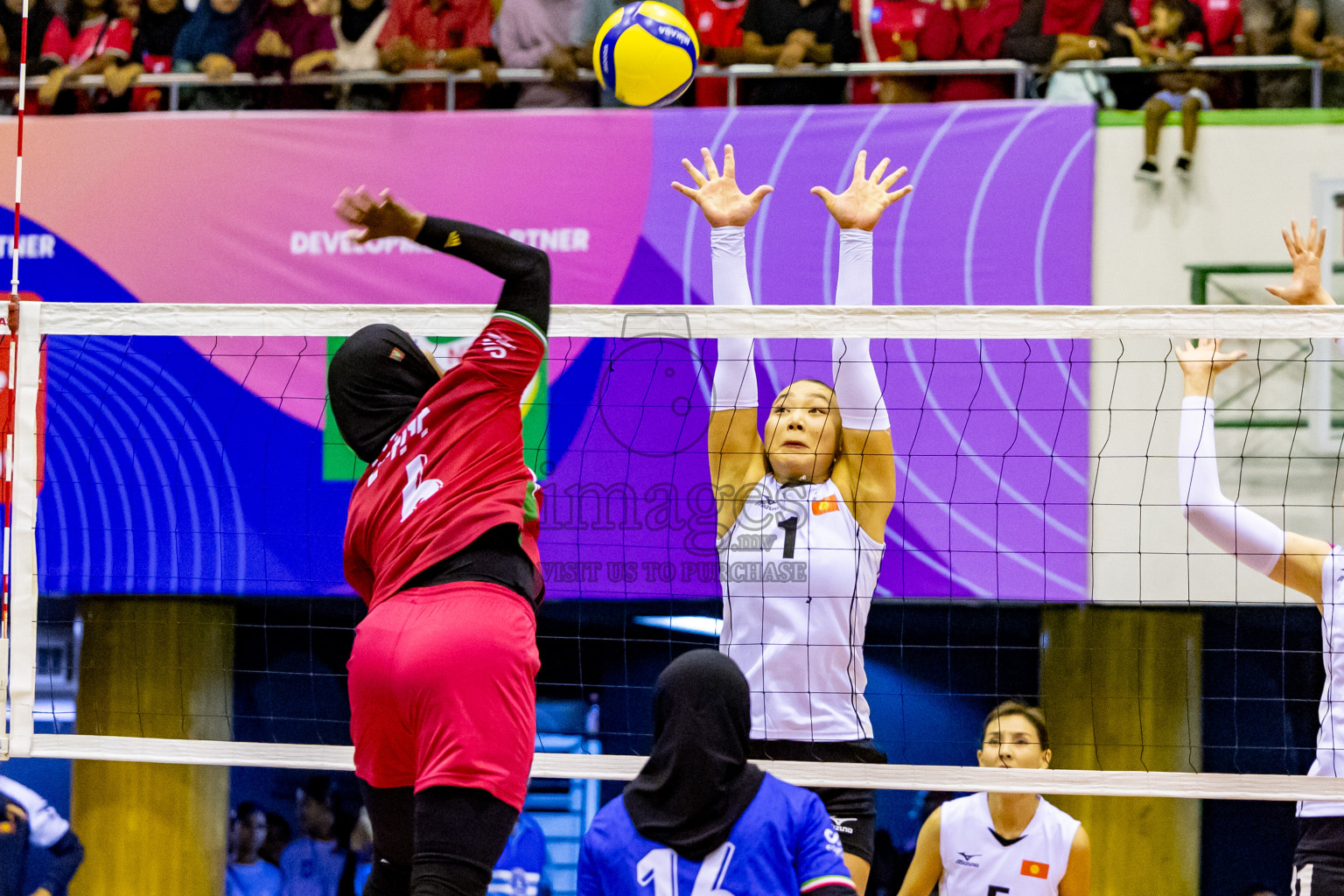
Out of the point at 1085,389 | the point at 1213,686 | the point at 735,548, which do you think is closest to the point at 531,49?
the point at 1085,389

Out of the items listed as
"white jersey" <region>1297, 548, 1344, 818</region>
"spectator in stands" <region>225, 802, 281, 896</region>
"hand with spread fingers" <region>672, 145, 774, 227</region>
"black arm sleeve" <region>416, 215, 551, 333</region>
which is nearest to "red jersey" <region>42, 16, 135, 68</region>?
"spectator in stands" <region>225, 802, 281, 896</region>

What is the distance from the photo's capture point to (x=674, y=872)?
2576 mm

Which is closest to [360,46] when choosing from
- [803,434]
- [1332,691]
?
[803,434]

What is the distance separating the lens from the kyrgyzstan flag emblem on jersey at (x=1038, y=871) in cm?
482

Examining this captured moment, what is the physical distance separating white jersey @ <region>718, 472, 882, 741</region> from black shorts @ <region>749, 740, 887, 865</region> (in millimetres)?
30

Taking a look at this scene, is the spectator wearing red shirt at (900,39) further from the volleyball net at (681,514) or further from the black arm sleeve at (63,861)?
the black arm sleeve at (63,861)

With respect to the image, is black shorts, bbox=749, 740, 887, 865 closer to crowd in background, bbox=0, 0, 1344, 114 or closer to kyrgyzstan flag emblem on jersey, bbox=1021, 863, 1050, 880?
kyrgyzstan flag emblem on jersey, bbox=1021, 863, 1050, 880

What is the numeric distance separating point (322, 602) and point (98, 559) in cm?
125

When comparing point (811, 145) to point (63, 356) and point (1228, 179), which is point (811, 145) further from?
point (63, 356)

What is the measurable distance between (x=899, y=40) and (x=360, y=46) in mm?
3244

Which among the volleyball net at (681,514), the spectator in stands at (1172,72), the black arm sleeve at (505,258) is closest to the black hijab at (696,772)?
the black arm sleeve at (505,258)

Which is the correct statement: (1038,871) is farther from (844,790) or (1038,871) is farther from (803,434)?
(803,434)

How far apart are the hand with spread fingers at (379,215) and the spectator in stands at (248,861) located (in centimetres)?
586

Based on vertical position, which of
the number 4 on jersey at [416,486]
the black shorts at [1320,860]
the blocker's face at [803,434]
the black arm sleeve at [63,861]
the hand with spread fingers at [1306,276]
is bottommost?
the black arm sleeve at [63,861]
